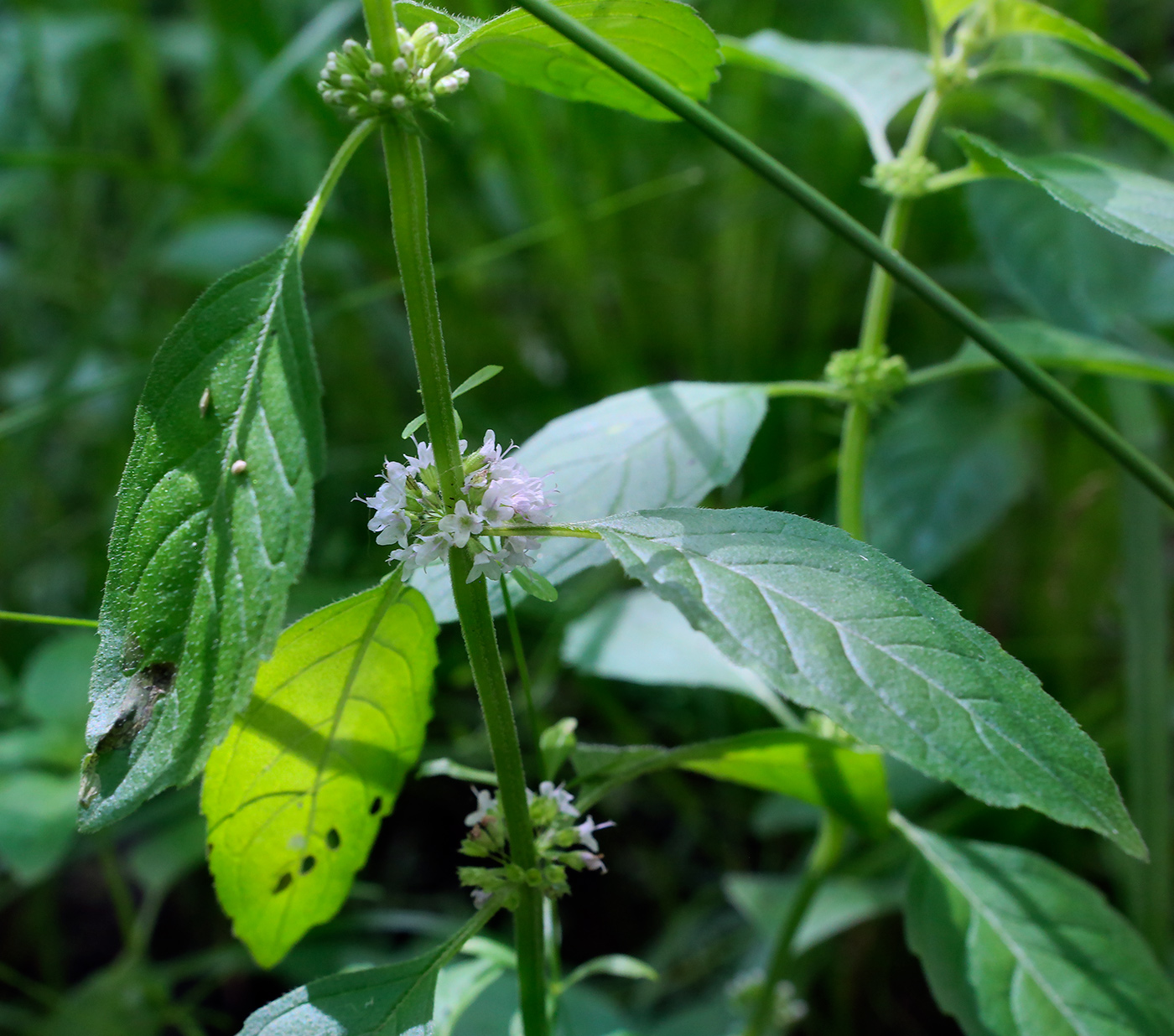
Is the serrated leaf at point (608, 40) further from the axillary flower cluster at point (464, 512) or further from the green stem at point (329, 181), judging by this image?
the axillary flower cluster at point (464, 512)

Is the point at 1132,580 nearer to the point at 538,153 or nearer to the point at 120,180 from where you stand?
the point at 538,153

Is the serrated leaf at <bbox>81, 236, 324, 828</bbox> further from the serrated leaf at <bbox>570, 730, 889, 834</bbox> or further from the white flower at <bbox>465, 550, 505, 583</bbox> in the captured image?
the serrated leaf at <bbox>570, 730, 889, 834</bbox>

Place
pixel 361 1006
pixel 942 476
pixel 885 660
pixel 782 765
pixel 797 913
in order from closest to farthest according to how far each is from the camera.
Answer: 1. pixel 885 660
2. pixel 361 1006
3. pixel 782 765
4. pixel 797 913
5. pixel 942 476

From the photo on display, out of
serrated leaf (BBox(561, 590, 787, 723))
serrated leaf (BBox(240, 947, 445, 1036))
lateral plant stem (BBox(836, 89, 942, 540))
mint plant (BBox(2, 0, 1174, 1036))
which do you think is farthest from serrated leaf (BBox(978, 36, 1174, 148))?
serrated leaf (BBox(240, 947, 445, 1036))

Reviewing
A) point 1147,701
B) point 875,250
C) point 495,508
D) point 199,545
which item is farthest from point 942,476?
point 199,545

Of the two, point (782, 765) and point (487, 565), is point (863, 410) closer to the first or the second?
point (782, 765)

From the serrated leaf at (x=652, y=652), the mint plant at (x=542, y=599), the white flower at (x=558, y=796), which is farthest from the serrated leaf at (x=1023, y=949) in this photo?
the white flower at (x=558, y=796)
